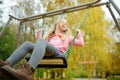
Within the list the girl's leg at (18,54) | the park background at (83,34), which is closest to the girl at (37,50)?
the girl's leg at (18,54)

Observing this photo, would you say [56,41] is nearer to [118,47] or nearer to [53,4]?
[53,4]

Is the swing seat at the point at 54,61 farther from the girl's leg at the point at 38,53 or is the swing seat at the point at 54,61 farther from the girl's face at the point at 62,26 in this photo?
the girl's face at the point at 62,26

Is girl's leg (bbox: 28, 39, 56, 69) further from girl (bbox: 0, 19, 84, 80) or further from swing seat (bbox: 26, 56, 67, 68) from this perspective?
swing seat (bbox: 26, 56, 67, 68)

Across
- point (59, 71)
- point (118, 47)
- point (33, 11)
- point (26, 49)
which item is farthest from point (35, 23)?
point (26, 49)

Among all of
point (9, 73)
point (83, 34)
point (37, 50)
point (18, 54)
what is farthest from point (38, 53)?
point (83, 34)

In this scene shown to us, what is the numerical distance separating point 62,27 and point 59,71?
386 inches

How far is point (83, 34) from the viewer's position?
14.8 m

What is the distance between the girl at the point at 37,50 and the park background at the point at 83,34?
279 inches

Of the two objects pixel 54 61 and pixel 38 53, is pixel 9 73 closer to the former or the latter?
pixel 38 53

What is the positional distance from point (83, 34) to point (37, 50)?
12647 mm

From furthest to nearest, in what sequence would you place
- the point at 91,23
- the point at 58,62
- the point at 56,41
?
the point at 91,23, the point at 56,41, the point at 58,62

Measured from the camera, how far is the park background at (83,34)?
12.8 m

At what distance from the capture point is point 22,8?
44.0 feet

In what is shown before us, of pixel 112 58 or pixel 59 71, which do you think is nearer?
pixel 59 71
